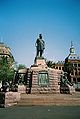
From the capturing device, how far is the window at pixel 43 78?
1884 cm

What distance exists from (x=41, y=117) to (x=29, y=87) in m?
9.90

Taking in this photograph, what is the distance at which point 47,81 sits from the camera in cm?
1892

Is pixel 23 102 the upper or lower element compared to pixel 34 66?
lower

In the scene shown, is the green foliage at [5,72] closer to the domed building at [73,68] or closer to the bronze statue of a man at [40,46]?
the bronze statue of a man at [40,46]

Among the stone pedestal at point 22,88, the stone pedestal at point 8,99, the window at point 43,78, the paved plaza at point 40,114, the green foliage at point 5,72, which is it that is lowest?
the paved plaza at point 40,114

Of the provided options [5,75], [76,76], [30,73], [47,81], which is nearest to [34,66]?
[30,73]

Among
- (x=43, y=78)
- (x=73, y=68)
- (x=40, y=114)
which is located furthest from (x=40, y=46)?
(x=73, y=68)

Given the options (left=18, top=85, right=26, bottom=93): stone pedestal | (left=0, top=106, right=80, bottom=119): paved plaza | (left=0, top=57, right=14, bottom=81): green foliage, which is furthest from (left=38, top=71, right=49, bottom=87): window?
(left=0, top=57, right=14, bottom=81): green foliage

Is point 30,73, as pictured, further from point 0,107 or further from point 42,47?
point 0,107

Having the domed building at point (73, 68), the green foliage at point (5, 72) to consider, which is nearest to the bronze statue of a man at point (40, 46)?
the green foliage at point (5, 72)

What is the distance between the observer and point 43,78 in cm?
1897

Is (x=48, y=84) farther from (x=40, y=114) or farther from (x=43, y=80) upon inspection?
(x=40, y=114)

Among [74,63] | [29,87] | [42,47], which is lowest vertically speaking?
[29,87]

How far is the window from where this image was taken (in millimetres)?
18844
